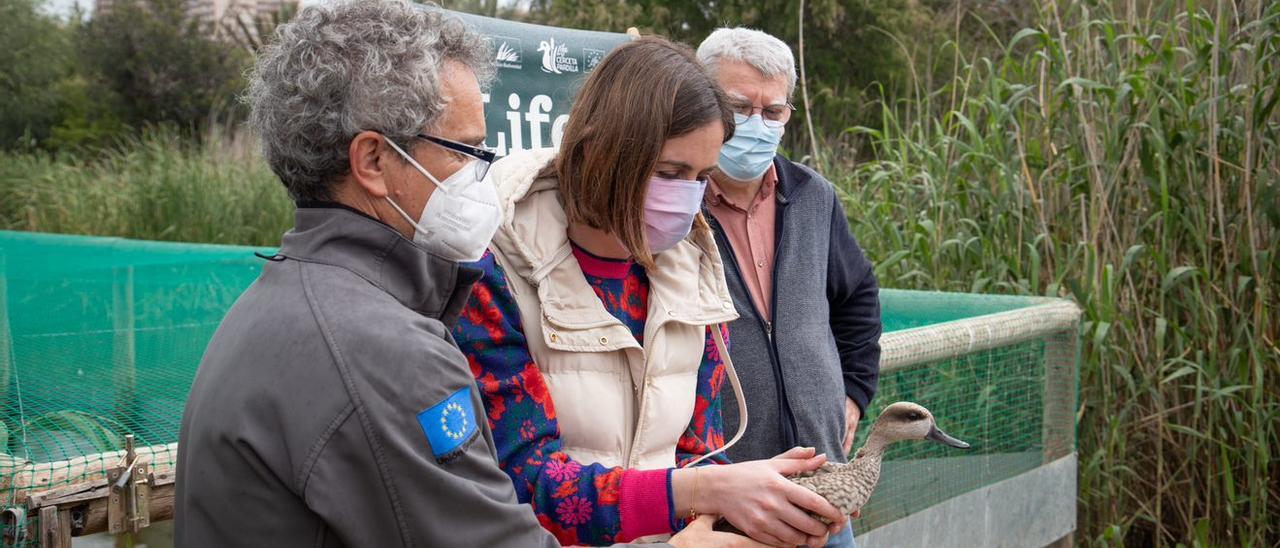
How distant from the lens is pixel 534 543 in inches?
60.5

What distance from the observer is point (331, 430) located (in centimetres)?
136

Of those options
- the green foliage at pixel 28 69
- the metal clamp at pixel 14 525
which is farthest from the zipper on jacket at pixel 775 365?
the green foliage at pixel 28 69

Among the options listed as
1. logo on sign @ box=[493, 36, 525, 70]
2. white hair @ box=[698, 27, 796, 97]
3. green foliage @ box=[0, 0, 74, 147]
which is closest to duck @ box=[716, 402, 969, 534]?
white hair @ box=[698, 27, 796, 97]

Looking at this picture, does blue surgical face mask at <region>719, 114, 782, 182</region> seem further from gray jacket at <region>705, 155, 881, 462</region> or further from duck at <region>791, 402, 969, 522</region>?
duck at <region>791, 402, 969, 522</region>

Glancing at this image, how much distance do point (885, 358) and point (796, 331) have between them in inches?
32.7

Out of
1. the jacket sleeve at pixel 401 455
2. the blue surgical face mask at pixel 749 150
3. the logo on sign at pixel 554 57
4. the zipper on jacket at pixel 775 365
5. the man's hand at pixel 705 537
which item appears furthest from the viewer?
the logo on sign at pixel 554 57

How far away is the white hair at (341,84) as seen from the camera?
1.52 m

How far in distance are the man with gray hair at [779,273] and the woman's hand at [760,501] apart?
61 centimetres

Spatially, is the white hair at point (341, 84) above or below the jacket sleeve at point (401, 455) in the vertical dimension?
above

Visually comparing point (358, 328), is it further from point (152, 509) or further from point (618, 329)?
point (152, 509)

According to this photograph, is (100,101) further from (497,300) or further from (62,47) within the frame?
(497,300)

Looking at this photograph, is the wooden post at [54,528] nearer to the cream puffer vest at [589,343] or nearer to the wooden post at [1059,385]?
the cream puffer vest at [589,343]

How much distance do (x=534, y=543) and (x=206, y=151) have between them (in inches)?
423

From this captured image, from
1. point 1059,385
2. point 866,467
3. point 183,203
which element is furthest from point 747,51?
point 183,203
